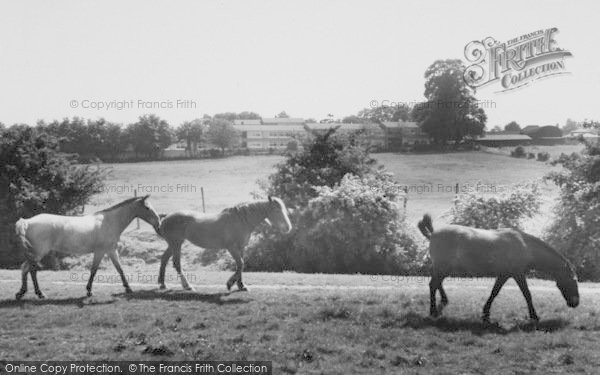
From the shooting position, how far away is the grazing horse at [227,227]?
43.1 ft

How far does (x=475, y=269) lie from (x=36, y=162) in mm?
20746

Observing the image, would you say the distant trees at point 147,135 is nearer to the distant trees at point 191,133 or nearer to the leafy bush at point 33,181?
the distant trees at point 191,133

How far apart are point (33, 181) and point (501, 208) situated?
65.8 feet

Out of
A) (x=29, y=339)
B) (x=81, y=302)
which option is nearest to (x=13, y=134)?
(x=81, y=302)

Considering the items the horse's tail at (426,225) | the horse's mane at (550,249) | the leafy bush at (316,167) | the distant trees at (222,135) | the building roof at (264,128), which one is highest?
the building roof at (264,128)

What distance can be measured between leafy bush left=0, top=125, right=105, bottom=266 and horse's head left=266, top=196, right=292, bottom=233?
14274 mm

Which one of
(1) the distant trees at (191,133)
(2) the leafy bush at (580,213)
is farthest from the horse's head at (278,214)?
(1) the distant trees at (191,133)

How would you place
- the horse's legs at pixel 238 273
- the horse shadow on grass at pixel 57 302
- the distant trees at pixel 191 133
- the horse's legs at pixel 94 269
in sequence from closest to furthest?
the horse shadow on grass at pixel 57 302 → the horse's legs at pixel 94 269 → the horse's legs at pixel 238 273 → the distant trees at pixel 191 133

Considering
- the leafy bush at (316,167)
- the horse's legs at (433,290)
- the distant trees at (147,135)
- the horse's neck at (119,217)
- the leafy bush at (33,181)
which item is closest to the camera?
the horse's legs at (433,290)

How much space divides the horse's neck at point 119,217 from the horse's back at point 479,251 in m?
7.56

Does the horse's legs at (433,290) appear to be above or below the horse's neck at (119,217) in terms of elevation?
below

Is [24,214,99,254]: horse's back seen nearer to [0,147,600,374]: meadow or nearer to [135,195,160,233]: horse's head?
[135,195,160,233]: horse's head

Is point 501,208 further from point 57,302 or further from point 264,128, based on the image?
point 264,128

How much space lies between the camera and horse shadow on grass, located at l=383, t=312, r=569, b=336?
9734 millimetres
